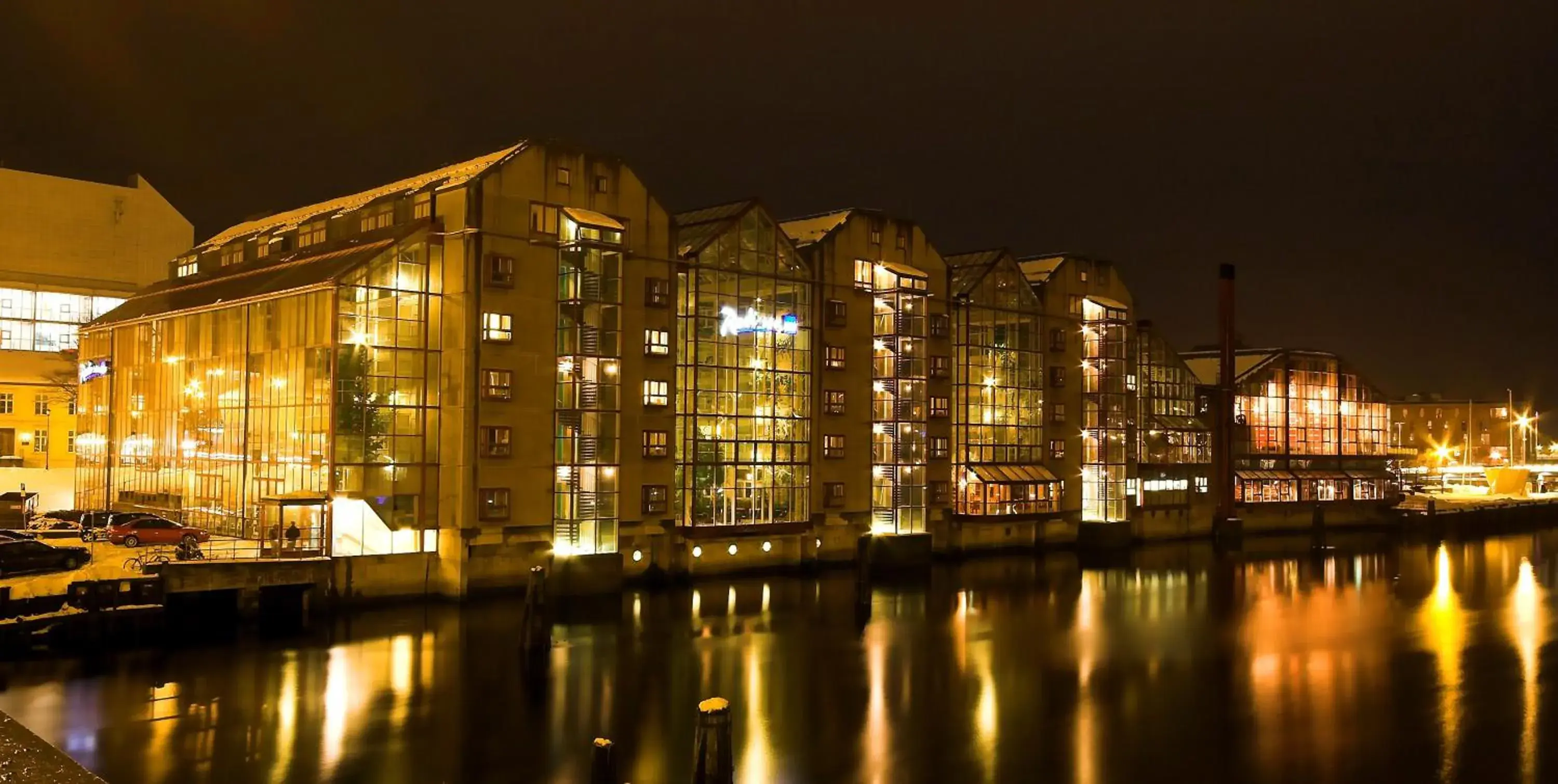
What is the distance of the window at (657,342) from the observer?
188 ft

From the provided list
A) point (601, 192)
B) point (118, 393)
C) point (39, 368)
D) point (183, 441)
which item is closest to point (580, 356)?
point (601, 192)

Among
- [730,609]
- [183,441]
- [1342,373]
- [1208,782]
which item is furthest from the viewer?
[1342,373]

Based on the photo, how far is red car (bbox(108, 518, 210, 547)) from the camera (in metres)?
53.0

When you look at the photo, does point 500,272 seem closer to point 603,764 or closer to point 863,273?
point 863,273

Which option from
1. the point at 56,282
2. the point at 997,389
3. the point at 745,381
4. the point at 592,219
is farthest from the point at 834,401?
the point at 56,282

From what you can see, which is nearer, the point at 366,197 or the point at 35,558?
the point at 35,558

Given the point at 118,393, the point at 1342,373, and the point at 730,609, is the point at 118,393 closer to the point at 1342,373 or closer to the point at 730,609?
the point at 730,609

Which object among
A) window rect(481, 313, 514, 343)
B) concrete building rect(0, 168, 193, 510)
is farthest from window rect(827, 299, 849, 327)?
concrete building rect(0, 168, 193, 510)

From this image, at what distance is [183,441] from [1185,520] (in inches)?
2692

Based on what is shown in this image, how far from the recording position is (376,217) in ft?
186

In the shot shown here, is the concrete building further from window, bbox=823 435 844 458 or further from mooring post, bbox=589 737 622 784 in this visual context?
mooring post, bbox=589 737 622 784

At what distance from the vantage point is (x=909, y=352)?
6994cm

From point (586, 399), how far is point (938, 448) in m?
25.3

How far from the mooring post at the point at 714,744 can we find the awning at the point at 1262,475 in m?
81.0
